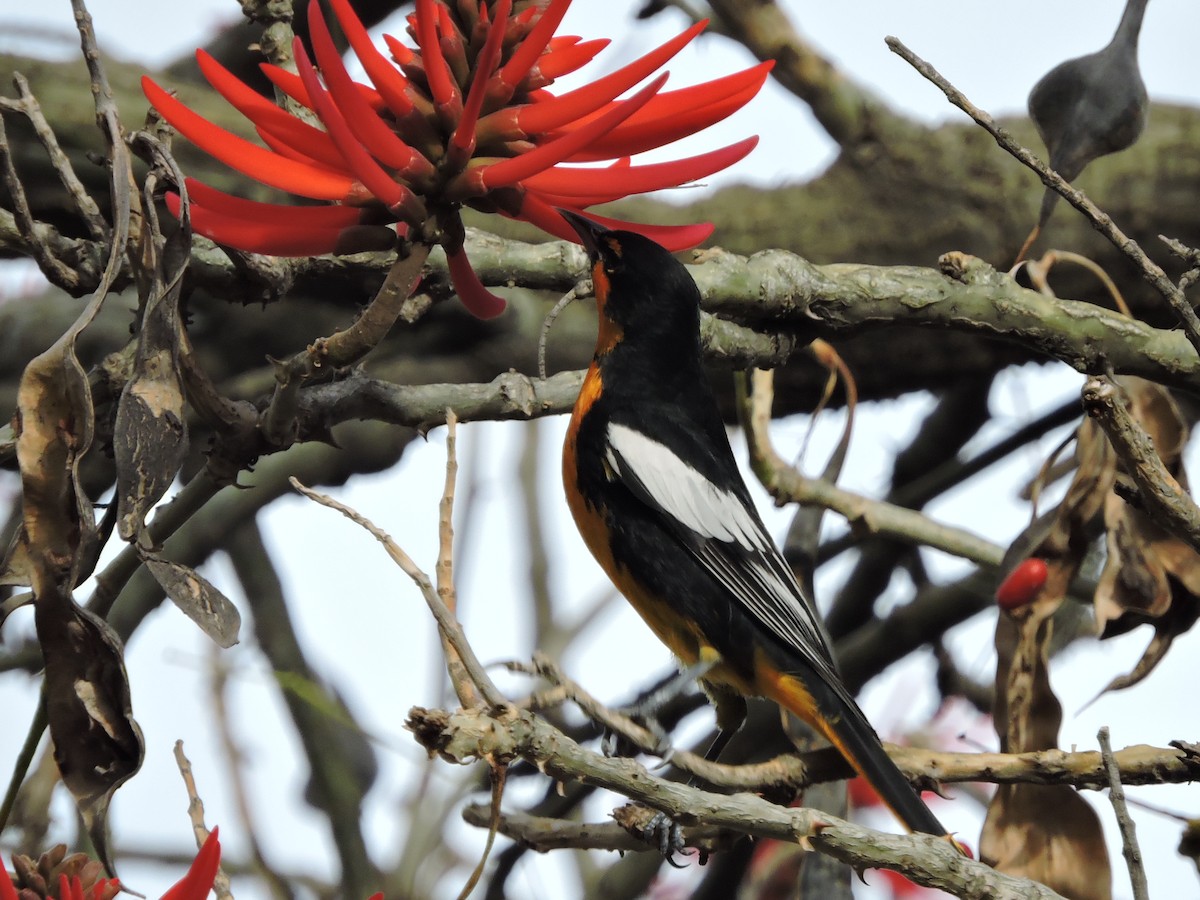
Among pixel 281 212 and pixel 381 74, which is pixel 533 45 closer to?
pixel 381 74

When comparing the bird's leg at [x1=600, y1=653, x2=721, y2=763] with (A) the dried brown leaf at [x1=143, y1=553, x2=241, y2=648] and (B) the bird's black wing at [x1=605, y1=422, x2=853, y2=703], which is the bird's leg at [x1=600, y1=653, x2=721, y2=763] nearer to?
(B) the bird's black wing at [x1=605, y1=422, x2=853, y2=703]

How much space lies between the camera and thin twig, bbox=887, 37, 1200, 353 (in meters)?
1.59

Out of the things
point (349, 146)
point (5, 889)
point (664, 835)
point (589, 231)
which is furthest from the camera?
point (589, 231)

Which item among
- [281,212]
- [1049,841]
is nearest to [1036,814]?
[1049,841]

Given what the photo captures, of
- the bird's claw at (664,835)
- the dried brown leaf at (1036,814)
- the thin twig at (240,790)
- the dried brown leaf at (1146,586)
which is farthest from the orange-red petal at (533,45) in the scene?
the thin twig at (240,790)

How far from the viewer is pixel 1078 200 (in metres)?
1.65

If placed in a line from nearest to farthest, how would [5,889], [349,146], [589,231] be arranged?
[5,889] → [349,146] → [589,231]

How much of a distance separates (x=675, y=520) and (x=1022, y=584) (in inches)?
24.0

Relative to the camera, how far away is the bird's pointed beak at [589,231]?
2.31 meters

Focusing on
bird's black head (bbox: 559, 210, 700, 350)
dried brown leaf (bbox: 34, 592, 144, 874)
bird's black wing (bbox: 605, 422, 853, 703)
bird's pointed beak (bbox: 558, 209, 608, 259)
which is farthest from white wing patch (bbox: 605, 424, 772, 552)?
dried brown leaf (bbox: 34, 592, 144, 874)

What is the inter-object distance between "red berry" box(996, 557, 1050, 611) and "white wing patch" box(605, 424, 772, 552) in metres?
0.46

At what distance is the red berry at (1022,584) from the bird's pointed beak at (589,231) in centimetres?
91

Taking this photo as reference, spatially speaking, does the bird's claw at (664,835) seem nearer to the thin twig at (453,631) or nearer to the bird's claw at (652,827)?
the bird's claw at (652,827)

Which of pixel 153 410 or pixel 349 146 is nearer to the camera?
pixel 349 146
